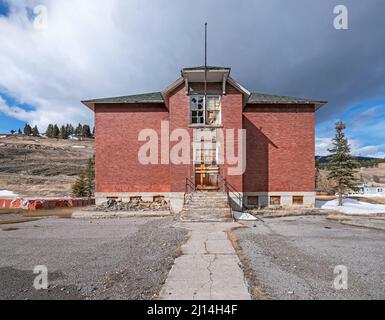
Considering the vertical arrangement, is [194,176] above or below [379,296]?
above

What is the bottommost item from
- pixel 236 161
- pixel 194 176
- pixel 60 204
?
pixel 60 204

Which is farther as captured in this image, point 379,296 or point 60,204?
point 60,204

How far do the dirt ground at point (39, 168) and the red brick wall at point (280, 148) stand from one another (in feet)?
134

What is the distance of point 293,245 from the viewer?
9008 millimetres

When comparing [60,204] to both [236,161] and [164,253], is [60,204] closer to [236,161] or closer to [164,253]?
[236,161]

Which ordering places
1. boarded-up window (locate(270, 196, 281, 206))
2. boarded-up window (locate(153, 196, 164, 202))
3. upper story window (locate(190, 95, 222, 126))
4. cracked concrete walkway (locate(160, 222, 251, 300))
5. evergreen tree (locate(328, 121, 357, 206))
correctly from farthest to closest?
evergreen tree (locate(328, 121, 357, 206))
boarded-up window (locate(270, 196, 281, 206))
boarded-up window (locate(153, 196, 164, 202))
upper story window (locate(190, 95, 222, 126))
cracked concrete walkway (locate(160, 222, 251, 300))

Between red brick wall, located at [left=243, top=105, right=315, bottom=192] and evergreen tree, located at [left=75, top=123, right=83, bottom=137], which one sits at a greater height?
evergreen tree, located at [left=75, top=123, right=83, bottom=137]

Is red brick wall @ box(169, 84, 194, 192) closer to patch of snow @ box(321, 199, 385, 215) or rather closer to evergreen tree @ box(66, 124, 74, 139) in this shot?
patch of snow @ box(321, 199, 385, 215)

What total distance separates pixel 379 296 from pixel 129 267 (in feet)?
18.6

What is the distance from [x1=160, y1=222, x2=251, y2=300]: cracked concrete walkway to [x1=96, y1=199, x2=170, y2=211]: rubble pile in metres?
9.61

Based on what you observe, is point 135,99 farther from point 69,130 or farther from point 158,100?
point 69,130

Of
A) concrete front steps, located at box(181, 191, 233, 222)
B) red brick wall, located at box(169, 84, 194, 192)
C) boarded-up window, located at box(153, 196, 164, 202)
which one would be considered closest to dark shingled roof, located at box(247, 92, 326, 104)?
red brick wall, located at box(169, 84, 194, 192)

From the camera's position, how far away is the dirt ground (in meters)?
54.5
